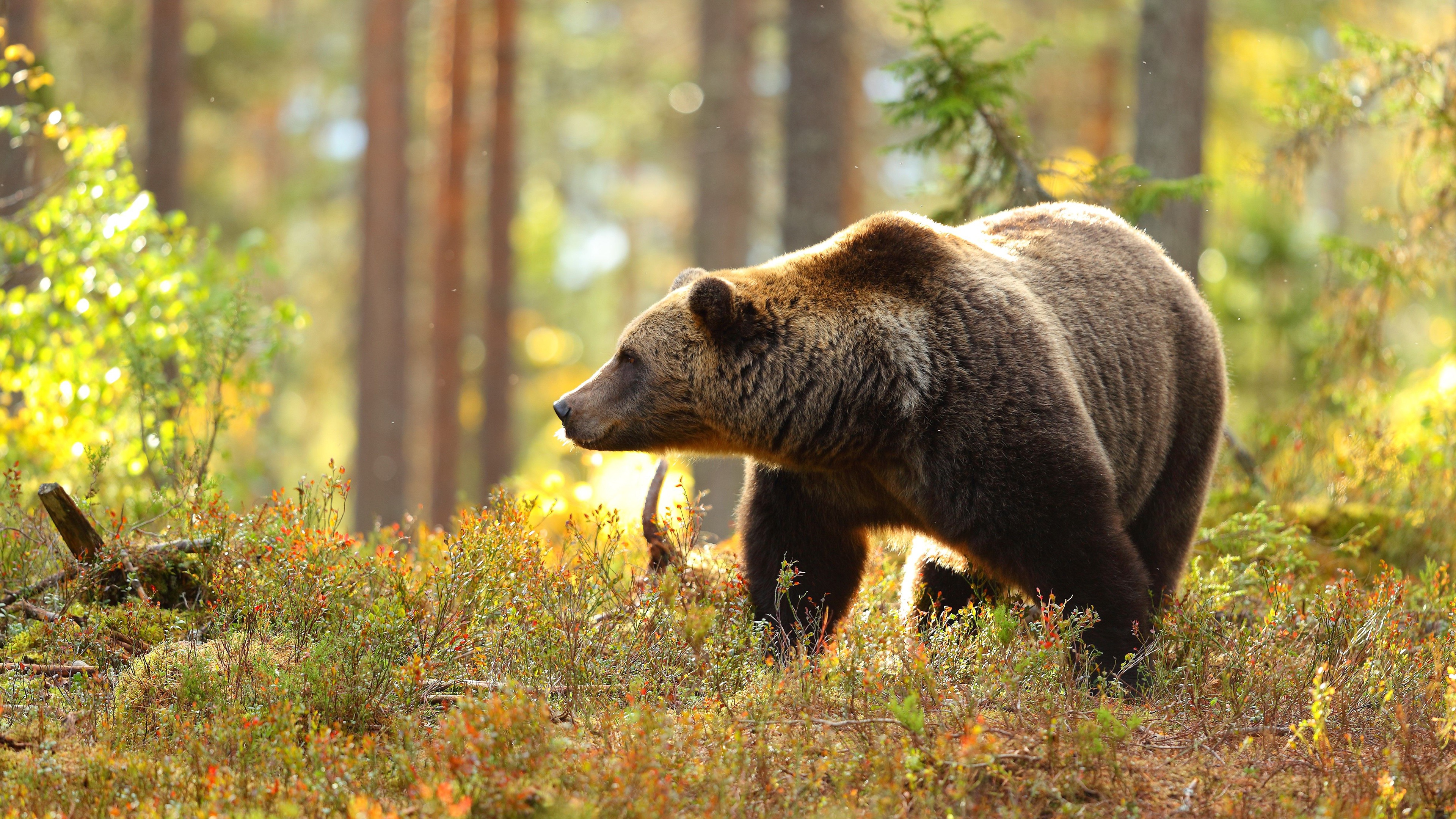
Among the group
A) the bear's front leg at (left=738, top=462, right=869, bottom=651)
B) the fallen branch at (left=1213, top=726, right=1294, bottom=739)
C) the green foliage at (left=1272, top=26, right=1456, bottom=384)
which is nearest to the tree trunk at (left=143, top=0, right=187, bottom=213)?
the bear's front leg at (left=738, top=462, right=869, bottom=651)

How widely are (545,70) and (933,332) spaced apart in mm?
19144

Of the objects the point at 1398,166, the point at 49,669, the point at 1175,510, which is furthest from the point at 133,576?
the point at 1398,166

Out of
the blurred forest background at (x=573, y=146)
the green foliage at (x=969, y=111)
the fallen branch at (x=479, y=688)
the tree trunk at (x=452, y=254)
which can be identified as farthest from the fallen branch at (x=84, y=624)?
the tree trunk at (x=452, y=254)

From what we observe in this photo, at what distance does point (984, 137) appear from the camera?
28.9 ft

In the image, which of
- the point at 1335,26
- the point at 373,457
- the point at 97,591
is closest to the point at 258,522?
the point at 97,591

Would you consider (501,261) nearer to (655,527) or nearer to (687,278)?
(655,527)

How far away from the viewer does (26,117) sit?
8.72m

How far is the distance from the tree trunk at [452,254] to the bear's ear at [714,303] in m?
13.5

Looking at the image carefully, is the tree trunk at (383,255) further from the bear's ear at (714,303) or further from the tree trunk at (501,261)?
the bear's ear at (714,303)

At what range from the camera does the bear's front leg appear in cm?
551

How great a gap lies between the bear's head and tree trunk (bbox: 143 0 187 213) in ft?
39.0

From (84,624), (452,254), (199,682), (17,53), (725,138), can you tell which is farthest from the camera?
(725,138)

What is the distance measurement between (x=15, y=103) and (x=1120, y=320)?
10254mm

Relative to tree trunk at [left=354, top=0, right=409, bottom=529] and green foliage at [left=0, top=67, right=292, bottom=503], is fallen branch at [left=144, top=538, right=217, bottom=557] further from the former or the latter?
tree trunk at [left=354, top=0, right=409, bottom=529]
